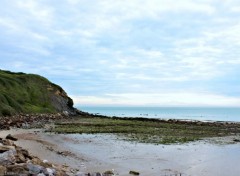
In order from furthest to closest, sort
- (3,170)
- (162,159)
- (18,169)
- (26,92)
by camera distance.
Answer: (26,92) → (162,159) → (18,169) → (3,170)

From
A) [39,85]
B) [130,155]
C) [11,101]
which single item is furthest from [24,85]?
[130,155]

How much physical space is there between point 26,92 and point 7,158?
272ft

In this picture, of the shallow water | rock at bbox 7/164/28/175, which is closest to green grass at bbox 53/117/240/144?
the shallow water

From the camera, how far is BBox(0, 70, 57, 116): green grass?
7759cm

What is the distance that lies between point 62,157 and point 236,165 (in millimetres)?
10226

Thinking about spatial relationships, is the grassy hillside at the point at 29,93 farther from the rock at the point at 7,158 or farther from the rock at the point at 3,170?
the rock at the point at 3,170

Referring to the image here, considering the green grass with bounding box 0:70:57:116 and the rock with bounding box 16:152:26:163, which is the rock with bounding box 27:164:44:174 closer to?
the rock with bounding box 16:152:26:163

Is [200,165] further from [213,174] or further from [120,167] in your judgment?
[120,167]

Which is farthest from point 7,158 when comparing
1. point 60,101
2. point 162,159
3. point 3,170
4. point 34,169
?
point 60,101

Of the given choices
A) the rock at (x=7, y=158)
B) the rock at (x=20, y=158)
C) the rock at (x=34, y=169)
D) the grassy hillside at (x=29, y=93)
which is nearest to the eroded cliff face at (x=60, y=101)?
the grassy hillside at (x=29, y=93)

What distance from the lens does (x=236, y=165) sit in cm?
2077

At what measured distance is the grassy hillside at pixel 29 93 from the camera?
77.7 meters

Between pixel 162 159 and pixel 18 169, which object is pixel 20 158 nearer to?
pixel 18 169

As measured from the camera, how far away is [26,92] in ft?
311
